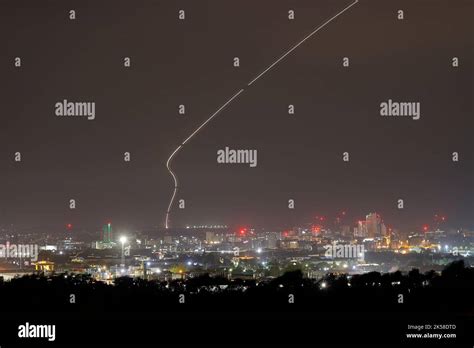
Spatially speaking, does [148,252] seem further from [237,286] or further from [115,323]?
[115,323]

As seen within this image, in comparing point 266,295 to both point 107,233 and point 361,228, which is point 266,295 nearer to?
point 107,233

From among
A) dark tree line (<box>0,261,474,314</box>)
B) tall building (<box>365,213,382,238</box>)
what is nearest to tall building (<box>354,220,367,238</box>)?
tall building (<box>365,213,382,238</box>)

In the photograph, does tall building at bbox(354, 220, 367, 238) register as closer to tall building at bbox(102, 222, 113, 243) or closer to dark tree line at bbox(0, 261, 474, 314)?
tall building at bbox(102, 222, 113, 243)

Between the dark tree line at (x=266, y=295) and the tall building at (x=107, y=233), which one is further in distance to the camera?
the tall building at (x=107, y=233)

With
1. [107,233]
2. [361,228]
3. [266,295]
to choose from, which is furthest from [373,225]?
[266,295]

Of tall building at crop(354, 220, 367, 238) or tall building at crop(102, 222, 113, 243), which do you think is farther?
tall building at crop(354, 220, 367, 238)

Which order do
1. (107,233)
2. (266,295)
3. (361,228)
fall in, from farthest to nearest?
(361,228), (107,233), (266,295)

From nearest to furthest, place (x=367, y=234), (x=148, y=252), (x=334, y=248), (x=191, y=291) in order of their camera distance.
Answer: (x=191, y=291) → (x=334, y=248) → (x=148, y=252) → (x=367, y=234)

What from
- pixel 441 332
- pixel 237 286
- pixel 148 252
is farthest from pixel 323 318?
pixel 148 252

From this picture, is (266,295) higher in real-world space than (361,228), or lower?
lower

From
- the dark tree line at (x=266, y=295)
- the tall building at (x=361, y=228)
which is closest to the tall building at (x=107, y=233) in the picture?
the tall building at (x=361, y=228)

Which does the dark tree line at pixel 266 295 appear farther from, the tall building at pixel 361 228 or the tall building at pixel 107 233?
the tall building at pixel 361 228
